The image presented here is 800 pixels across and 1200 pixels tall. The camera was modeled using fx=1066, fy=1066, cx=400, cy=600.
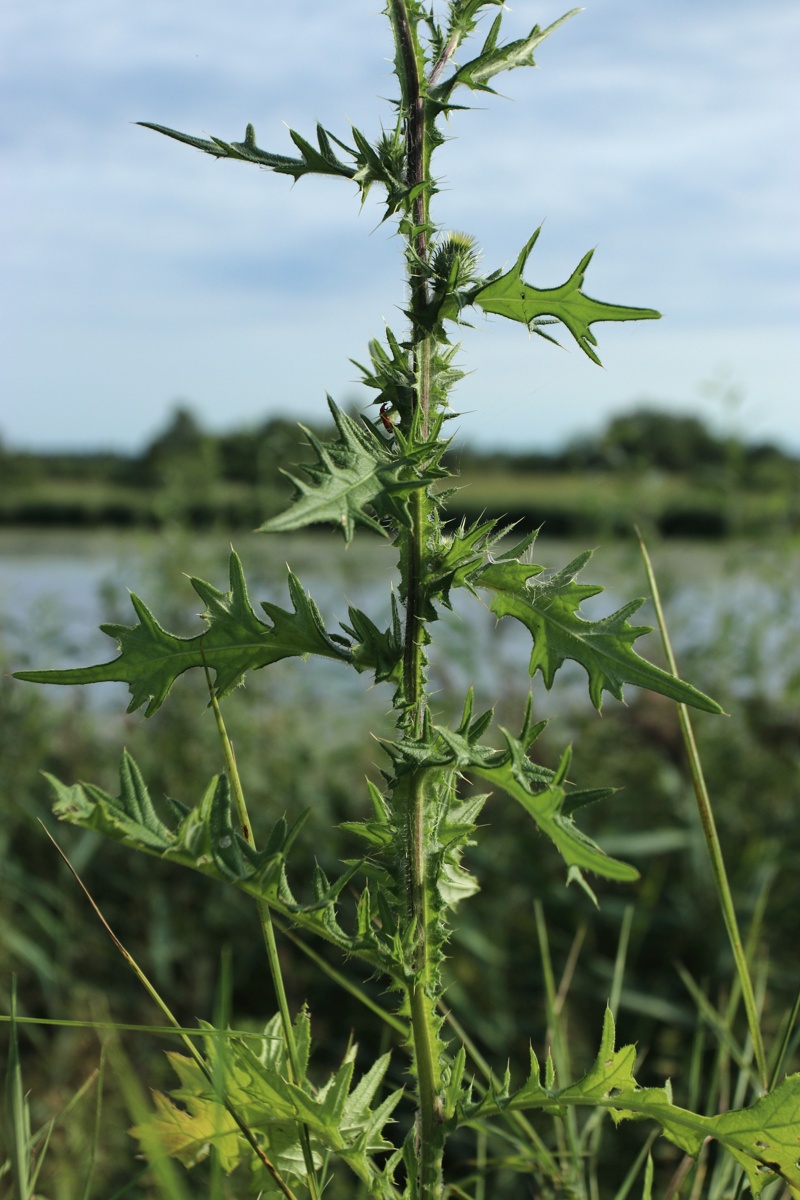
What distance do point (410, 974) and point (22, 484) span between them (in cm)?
1208

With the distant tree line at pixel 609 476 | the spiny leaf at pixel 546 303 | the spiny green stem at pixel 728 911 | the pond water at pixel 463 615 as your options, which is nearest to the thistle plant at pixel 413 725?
the spiny leaf at pixel 546 303

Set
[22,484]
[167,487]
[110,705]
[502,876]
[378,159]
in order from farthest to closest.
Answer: [22,484], [110,705], [167,487], [502,876], [378,159]

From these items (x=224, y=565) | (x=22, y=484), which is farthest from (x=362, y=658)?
(x=22, y=484)

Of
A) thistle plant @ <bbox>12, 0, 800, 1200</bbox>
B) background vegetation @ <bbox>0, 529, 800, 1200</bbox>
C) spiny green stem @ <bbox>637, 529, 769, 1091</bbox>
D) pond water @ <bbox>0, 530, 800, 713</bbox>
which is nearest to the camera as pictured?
thistle plant @ <bbox>12, 0, 800, 1200</bbox>

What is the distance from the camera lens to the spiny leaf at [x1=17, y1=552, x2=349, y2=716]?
0.83 meters

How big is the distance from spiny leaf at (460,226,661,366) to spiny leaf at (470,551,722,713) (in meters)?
0.17

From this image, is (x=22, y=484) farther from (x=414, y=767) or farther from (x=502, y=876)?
(x=414, y=767)

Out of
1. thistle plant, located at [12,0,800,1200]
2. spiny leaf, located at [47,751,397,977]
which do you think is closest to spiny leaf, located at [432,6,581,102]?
thistle plant, located at [12,0,800,1200]

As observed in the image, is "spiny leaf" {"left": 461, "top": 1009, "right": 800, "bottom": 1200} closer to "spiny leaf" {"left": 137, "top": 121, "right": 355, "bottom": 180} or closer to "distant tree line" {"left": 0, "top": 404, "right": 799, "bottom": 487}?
"spiny leaf" {"left": 137, "top": 121, "right": 355, "bottom": 180}

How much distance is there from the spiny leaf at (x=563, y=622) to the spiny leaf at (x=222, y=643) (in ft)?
0.45

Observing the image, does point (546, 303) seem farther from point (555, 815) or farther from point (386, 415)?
point (555, 815)

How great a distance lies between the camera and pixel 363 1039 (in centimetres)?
266

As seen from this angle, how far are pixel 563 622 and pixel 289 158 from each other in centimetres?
41

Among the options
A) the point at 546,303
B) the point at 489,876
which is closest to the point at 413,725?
the point at 546,303
